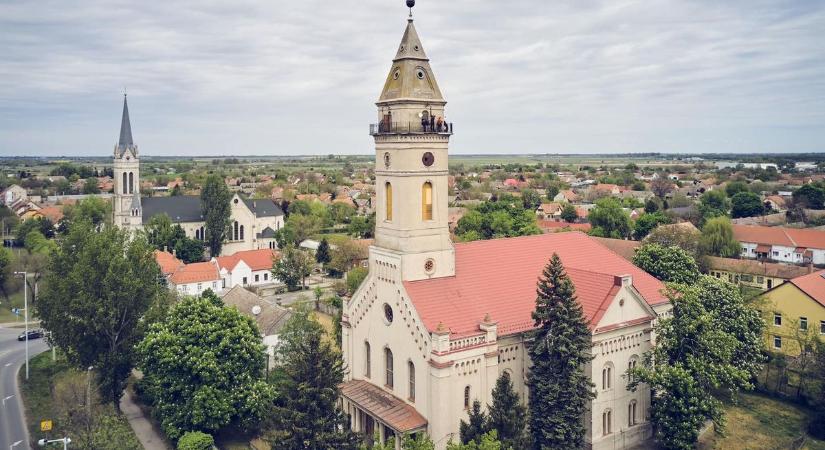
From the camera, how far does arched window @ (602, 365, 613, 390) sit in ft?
110

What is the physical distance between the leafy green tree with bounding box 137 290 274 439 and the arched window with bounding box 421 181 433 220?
42.0 feet

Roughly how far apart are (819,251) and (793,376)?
45418 millimetres

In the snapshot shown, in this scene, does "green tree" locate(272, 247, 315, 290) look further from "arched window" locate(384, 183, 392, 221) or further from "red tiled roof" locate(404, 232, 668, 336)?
"arched window" locate(384, 183, 392, 221)

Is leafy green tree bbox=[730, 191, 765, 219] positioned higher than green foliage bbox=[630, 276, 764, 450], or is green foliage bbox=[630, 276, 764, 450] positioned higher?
leafy green tree bbox=[730, 191, 765, 219]

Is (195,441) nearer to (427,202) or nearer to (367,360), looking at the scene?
(367,360)

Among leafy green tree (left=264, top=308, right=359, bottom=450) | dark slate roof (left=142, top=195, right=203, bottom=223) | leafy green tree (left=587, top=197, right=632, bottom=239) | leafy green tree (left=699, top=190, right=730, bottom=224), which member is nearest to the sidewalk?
leafy green tree (left=264, top=308, right=359, bottom=450)

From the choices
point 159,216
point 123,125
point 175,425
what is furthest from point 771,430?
point 123,125

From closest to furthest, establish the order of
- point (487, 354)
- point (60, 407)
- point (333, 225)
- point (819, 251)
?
point (487, 354) → point (60, 407) → point (819, 251) → point (333, 225)

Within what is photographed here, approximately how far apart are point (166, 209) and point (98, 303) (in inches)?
2406

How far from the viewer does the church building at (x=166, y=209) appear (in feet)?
306

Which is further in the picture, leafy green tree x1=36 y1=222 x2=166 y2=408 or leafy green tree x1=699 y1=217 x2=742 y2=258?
leafy green tree x1=699 y1=217 x2=742 y2=258

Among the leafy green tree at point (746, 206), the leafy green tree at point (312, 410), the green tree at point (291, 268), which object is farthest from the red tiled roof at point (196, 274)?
the leafy green tree at point (746, 206)

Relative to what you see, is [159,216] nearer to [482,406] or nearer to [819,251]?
[482,406]

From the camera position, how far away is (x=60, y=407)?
38.1 meters
